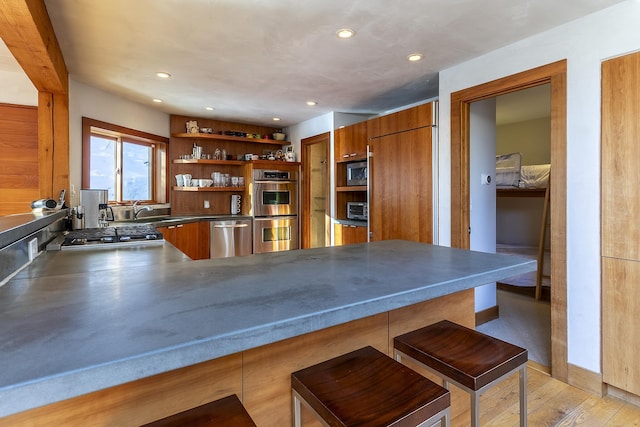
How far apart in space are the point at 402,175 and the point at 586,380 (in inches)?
81.6

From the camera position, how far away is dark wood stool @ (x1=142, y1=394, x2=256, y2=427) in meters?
0.78

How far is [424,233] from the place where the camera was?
3.08 m

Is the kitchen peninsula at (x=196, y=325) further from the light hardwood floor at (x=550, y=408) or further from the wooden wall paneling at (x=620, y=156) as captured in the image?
the wooden wall paneling at (x=620, y=156)

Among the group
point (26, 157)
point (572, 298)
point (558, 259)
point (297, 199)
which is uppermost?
point (26, 157)

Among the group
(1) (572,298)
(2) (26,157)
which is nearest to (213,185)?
(2) (26,157)

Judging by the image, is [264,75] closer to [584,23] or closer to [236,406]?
[584,23]

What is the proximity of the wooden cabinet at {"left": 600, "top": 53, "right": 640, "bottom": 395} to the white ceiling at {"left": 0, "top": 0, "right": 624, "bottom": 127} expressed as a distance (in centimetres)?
52

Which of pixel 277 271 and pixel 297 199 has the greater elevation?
pixel 297 199

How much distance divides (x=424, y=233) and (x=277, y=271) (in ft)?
7.39

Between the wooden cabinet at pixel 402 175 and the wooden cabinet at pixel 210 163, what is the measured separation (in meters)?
2.18

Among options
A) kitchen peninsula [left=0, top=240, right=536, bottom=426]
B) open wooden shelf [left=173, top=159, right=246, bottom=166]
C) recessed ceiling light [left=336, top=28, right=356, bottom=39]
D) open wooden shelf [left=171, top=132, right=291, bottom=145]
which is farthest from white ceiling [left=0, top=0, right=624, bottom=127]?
kitchen peninsula [left=0, top=240, right=536, bottom=426]

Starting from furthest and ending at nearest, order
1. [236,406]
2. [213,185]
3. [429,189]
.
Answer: [213,185] → [429,189] → [236,406]

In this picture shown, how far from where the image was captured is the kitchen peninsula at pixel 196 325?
1.77 ft

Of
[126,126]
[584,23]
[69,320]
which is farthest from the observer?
[126,126]
